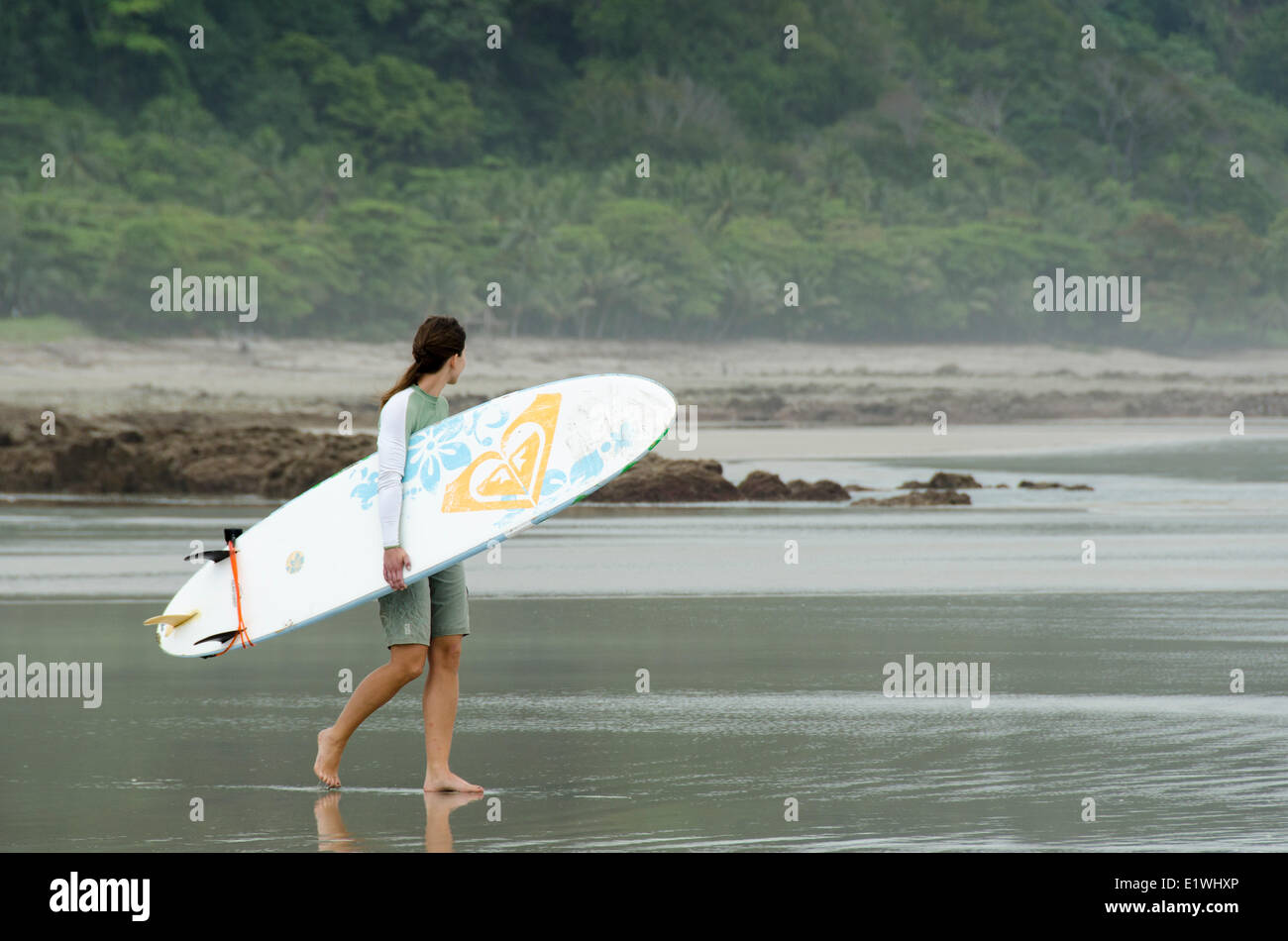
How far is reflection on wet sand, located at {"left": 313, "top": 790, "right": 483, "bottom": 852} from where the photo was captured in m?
5.84

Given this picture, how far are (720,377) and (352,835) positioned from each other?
48704mm

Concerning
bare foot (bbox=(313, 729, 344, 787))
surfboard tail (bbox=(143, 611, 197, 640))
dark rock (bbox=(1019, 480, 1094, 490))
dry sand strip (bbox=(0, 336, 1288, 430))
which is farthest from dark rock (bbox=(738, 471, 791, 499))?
dry sand strip (bbox=(0, 336, 1288, 430))

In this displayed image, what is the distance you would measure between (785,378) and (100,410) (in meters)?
20.6

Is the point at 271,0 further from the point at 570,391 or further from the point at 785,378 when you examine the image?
the point at 570,391

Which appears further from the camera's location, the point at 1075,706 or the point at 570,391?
the point at 1075,706

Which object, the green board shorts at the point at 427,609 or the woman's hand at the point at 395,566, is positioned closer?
the woman's hand at the point at 395,566

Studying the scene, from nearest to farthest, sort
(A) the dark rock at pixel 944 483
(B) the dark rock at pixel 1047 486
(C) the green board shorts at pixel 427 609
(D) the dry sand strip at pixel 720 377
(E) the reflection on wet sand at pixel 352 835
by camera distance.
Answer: (E) the reflection on wet sand at pixel 352 835, (C) the green board shorts at pixel 427 609, (A) the dark rock at pixel 944 483, (B) the dark rock at pixel 1047 486, (D) the dry sand strip at pixel 720 377

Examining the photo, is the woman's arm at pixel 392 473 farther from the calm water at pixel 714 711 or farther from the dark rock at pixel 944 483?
the dark rock at pixel 944 483

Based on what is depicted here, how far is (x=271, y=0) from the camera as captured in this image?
68.6 meters

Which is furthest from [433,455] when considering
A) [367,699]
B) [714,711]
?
[714,711]

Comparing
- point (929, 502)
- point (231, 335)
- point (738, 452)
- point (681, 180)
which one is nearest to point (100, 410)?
point (231, 335)

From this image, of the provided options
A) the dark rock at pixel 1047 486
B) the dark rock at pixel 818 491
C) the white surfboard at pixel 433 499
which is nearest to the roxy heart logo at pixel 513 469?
the white surfboard at pixel 433 499

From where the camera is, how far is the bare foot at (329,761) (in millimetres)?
6766

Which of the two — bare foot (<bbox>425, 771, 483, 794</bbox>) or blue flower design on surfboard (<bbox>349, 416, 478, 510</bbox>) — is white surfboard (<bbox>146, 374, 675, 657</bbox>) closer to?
blue flower design on surfboard (<bbox>349, 416, 478, 510</bbox>)
